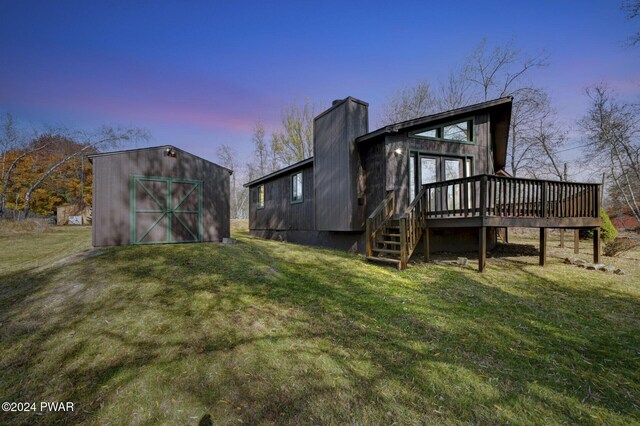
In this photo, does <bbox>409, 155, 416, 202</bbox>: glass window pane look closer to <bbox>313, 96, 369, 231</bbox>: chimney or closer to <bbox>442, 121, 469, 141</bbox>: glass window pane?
<bbox>442, 121, 469, 141</bbox>: glass window pane

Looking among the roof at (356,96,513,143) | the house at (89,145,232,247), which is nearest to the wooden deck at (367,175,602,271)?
the roof at (356,96,513,143)

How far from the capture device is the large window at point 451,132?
920 cm

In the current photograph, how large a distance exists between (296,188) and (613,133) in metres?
18.7

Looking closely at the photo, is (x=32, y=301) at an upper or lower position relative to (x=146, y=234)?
lower

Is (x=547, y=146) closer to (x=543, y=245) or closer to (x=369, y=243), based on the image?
(x=543, y=245)

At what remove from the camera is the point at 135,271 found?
5.96 metres

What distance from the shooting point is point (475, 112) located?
950 centimetres

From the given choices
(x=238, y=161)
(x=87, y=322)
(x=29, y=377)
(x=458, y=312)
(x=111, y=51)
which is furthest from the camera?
(x=238, y=161)

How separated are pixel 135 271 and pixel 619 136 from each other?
78.9 feet

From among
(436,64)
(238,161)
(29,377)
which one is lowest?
(29,377)

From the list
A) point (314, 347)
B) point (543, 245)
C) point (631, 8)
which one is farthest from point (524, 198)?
point (631, 8)

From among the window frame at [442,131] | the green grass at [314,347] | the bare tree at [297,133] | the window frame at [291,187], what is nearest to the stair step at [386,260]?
the green grass at [314,347]

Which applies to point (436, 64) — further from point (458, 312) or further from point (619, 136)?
point (458, 312)

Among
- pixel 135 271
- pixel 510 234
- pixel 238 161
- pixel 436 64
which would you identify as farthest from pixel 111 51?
pixel 238 161
